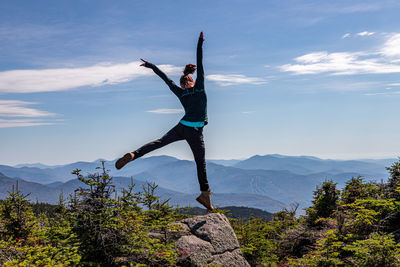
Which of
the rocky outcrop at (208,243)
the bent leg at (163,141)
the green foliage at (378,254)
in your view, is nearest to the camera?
the green foliage at (378,254)

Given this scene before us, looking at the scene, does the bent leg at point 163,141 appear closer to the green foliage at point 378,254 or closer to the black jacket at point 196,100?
the black jacket at point 196,100

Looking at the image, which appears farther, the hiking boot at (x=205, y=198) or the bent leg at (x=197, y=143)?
the hiking boot at (x=205, y=198)

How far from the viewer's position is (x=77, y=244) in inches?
218

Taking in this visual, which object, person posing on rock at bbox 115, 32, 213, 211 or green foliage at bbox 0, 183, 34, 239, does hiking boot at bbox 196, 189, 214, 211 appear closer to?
person posing on rock at bbox 115, 32, 213, 211

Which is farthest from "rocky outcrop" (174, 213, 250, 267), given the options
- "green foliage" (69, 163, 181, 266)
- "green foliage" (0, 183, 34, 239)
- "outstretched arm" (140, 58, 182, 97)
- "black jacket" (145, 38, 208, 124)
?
"green foliage" (0, 183, 34, 239)

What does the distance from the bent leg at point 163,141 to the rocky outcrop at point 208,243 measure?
208 cm

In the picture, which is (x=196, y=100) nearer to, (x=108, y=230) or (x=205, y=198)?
(x=205, y=198)

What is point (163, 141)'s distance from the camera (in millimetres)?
7426

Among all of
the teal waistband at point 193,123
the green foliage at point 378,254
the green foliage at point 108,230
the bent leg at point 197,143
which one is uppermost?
the teal waistband at point 193,123

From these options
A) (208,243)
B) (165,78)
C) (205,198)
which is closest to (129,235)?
(208,243)

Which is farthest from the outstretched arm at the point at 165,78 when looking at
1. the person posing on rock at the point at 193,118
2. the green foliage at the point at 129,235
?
the green foliage at the point at 129,235

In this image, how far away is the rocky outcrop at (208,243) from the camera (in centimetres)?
649

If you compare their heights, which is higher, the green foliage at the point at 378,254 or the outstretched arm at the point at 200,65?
the outstretched arm at the point at 200,65

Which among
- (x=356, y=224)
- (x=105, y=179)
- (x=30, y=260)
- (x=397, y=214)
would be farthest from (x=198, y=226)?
(x=397, y=214)
